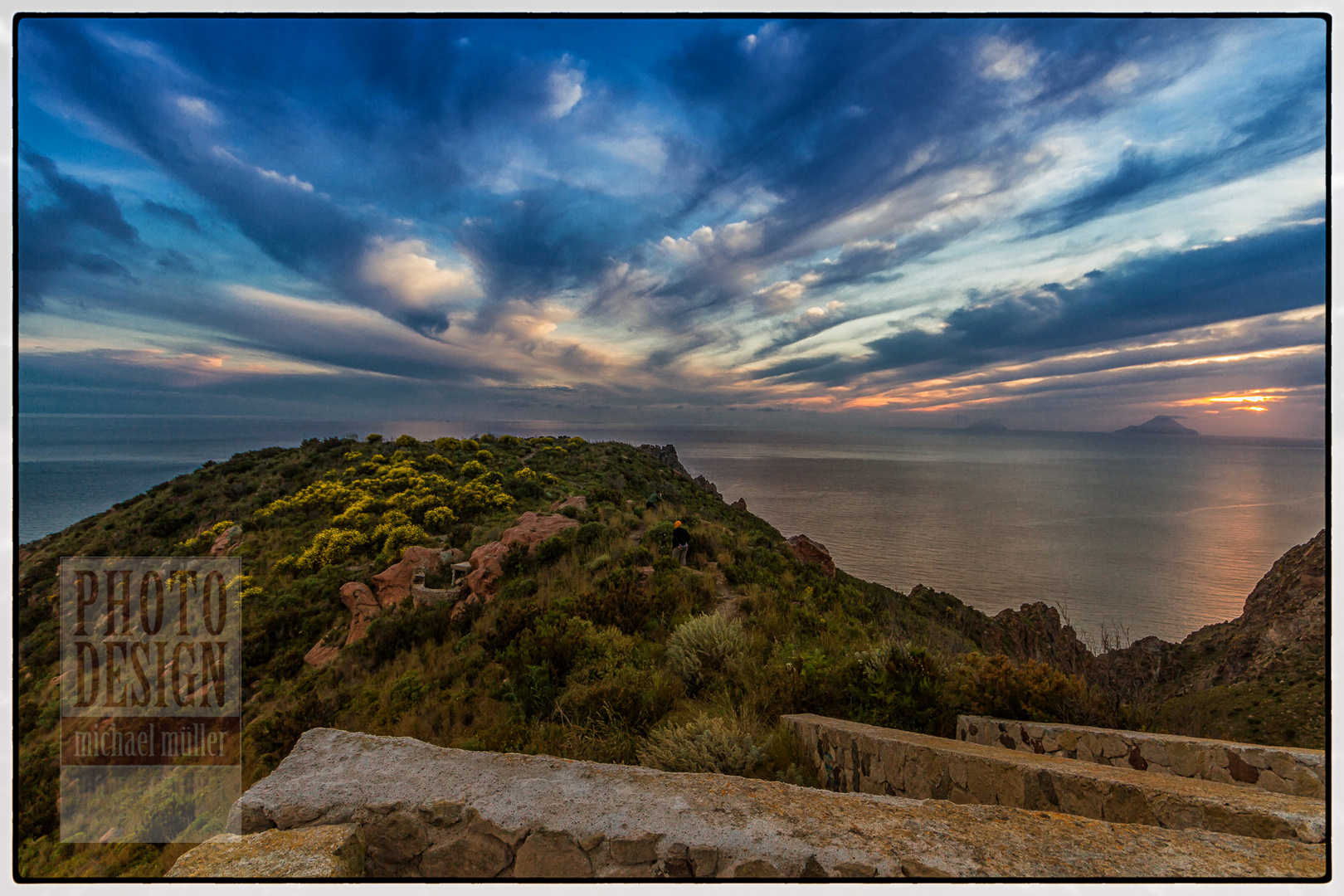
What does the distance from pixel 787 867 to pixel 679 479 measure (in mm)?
27408

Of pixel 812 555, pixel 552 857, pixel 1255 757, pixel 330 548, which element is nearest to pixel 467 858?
pixel 552 857

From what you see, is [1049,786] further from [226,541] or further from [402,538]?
[226,541]

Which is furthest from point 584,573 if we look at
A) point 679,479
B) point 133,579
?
point 679,479

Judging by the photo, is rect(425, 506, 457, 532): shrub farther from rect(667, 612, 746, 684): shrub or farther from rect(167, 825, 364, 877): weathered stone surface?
rect(167, 825, 364, 877): weathered stone surface

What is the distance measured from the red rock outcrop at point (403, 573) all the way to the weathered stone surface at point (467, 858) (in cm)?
933

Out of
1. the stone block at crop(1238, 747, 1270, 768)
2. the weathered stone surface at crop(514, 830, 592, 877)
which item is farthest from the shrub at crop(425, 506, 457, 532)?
the stone block at crop(1238, 747, 1270, 768)

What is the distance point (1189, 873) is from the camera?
2.20 m

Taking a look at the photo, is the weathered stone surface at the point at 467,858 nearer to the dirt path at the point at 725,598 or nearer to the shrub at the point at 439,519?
the dirt path at the point at 725,598

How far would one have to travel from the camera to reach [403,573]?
11.5m

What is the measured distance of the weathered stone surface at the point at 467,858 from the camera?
252 cm

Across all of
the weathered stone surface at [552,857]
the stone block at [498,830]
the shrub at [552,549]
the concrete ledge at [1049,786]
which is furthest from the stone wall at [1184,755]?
the shrub at [552,549]

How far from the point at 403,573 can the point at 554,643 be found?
24.0 ft

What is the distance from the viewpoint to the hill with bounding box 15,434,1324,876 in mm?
A: 4473

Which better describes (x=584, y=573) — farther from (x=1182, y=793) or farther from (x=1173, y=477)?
(x=1173, y=477)
